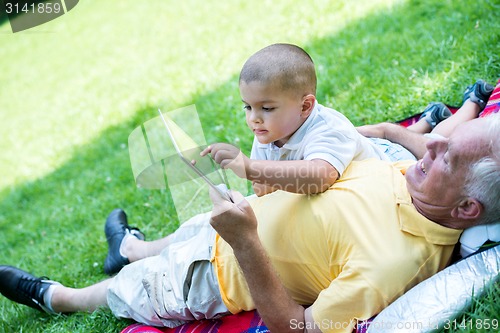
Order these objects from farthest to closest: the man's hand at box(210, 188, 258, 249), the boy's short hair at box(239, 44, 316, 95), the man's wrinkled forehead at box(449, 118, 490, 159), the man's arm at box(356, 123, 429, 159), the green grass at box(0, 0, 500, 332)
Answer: the green grass at box(0, 0, 500, 332) < the man's arm at box(356, 123, 429, 159) < the boy's short hair at box(239, 44, 316, 95) < the man's hand at box(210, 188, 258, 249) < the man's wrinkled forehead at box(449, 118, 490, 159)

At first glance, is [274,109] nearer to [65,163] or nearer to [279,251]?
[279,251]

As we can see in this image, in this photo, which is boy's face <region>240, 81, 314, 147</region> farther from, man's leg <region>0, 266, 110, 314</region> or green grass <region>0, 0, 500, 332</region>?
man's leg <region>0, 266, 110, 314</region>

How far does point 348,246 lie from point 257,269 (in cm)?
35

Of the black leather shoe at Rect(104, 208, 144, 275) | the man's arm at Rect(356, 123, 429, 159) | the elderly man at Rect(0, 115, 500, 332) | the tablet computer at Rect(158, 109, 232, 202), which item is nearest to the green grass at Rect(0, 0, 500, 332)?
the black leather shoe at Rect(104, 208, 144, 275)

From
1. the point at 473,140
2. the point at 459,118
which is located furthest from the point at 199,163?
the point at 459,118

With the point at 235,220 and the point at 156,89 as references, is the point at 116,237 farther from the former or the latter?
the point at 156,89

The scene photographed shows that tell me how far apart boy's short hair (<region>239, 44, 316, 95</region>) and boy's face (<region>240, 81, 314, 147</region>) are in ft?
0.09

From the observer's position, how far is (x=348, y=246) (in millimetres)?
2160

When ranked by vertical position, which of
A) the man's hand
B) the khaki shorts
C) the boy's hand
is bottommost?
the khaki shorts

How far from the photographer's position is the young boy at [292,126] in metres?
2.22

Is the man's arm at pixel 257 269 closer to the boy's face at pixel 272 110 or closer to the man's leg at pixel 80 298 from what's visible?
the boy's face at pixel 272 110

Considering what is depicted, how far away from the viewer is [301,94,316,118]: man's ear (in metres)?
2.37

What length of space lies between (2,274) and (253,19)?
487 cm

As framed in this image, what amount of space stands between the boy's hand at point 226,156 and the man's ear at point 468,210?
794mm
